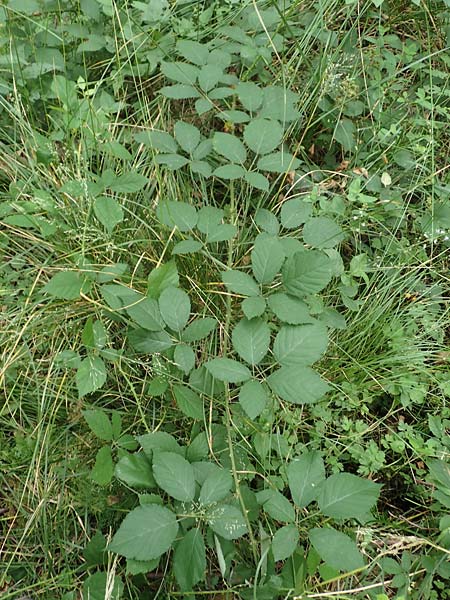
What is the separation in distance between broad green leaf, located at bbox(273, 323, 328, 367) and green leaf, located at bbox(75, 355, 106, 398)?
41cm

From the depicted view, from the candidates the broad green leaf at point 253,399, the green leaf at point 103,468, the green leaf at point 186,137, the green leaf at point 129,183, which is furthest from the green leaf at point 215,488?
Result: the green leaf at point 186,137

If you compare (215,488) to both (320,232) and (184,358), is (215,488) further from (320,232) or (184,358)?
(320,232)

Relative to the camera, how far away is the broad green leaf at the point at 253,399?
1209 millimetres

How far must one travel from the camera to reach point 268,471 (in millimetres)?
1468

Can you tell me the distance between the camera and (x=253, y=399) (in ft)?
4.01

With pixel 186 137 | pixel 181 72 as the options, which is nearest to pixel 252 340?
pixel 186 137

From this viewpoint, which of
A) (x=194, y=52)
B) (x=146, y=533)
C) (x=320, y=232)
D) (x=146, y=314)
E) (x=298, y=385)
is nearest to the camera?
(x=146, y=533)

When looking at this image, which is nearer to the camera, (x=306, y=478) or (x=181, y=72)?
(x=306, y=478)

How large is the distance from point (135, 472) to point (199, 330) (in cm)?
34

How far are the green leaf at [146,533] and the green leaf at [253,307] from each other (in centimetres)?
45

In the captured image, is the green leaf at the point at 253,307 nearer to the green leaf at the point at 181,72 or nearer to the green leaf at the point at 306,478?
the green leaf at the point at 306,478

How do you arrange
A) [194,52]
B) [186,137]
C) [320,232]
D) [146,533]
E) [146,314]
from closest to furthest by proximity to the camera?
1. [146,533]
2. [146,314]
3. [320,232]
4. [186,137]
5. [194,52]

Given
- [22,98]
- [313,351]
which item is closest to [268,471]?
[313,351]

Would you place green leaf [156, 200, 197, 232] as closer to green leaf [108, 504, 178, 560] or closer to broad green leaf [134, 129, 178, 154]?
broad green leaf [134, 129, 178, 154]
